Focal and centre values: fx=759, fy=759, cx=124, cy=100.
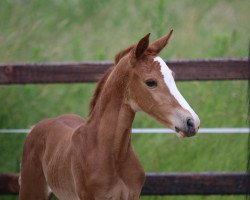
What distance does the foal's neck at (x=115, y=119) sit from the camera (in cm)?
433

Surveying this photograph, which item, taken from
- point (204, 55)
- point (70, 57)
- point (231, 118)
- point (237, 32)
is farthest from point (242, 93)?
point (70, 57)

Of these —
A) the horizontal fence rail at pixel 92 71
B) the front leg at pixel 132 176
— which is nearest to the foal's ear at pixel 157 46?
the front leg at pixel 132 176

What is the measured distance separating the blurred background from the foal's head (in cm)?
233

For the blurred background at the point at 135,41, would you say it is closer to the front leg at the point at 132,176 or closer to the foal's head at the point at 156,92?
the front leg at the point at 132,176

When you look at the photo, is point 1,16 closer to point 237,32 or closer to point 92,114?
point 237,32

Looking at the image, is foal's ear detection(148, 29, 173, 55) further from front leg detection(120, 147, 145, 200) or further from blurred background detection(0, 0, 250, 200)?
blurred background detection(0, 0, 250, 200)

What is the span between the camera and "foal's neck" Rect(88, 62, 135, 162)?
14.2 ft

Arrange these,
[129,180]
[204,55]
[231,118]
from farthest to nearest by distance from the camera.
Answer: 1. [204,55]
2. [231,118]
3. [129,180]

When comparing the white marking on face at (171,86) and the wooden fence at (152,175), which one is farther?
the wooden fence at (152,175)

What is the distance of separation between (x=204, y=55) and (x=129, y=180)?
4.45 m

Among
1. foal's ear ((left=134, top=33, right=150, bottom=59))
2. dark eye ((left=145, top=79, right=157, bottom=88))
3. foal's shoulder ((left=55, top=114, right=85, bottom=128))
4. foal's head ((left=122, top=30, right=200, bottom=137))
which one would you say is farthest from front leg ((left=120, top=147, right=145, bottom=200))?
foal's shoulder ((left=55, top=114, right=85, bottom=128))

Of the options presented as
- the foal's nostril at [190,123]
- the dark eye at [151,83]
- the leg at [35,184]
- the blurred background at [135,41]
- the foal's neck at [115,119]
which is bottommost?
the blurred background at [135,41]

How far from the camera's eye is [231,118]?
7.57m

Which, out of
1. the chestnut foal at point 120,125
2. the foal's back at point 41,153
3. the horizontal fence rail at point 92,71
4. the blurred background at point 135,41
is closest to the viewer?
the chestnut foal at point 120,125
